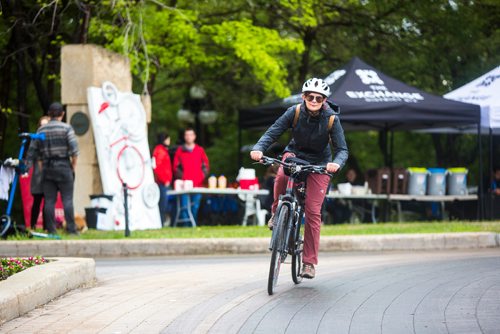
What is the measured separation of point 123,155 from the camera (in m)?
18.4

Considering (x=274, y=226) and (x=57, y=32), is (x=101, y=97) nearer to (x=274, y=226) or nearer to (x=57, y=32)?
(x=57, y=32)

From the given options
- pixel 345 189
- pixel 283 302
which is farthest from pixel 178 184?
pixel 283 302

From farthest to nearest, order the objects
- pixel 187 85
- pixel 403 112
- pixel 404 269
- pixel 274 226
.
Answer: pixel 187 85 < pixel 403 112 < pixel 404 269 < pixel 274 226

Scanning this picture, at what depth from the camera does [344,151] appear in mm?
9688

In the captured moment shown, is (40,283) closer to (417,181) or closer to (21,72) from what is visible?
(417,181)

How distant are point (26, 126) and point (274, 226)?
1659 centimetres

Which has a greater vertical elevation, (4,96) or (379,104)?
(4,96)

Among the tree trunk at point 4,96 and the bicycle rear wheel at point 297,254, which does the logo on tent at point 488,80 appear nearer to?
the tree trunk at point 4,96

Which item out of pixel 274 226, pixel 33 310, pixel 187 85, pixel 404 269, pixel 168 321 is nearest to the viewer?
pixel 168 321

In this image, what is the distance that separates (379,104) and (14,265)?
37.7 feet

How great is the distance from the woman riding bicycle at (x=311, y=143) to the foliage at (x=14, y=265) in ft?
7.90

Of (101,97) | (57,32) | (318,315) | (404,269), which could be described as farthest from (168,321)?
(57,32)

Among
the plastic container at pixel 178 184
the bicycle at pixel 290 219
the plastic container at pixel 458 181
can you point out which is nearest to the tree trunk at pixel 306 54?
the plastic container at pixel 458 181

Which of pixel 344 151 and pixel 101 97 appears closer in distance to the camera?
pixel 344 151
